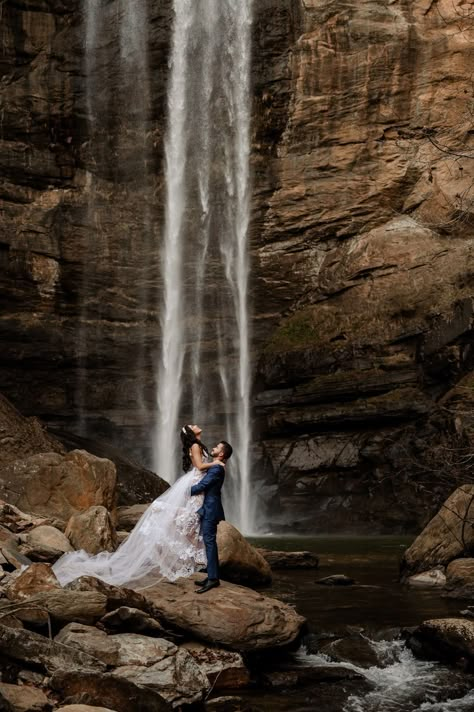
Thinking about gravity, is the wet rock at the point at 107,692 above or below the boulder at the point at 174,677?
above

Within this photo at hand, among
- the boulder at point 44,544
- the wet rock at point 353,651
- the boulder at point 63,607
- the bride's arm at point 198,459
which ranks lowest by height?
the wet rock at point 353,651

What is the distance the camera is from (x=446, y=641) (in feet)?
28.8

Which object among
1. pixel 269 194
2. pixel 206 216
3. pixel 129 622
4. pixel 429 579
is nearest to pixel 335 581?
pixel 429 579

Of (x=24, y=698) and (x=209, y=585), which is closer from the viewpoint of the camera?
(x=24, y=698)

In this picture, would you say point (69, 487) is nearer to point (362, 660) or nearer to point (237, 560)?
point (237, 560)

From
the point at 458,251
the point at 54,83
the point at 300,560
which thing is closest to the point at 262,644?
the point at 300,560

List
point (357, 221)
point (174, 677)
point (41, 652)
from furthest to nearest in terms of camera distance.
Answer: point (357, 221) < point (174, 677) < point (41, 652)

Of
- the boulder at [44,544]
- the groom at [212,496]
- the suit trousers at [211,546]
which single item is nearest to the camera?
the suit trousers at [211,546]

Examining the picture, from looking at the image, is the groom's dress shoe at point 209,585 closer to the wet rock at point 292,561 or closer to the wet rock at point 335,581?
the wet rock at point 335,581

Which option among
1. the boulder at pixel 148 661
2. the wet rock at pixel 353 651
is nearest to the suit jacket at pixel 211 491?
the wet rock at pixel 353 651

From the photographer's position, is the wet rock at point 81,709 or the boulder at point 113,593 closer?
the wet rock at point 81,709

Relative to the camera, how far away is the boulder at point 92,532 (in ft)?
36.2

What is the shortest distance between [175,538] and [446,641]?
332cm

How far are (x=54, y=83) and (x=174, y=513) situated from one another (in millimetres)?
26632
